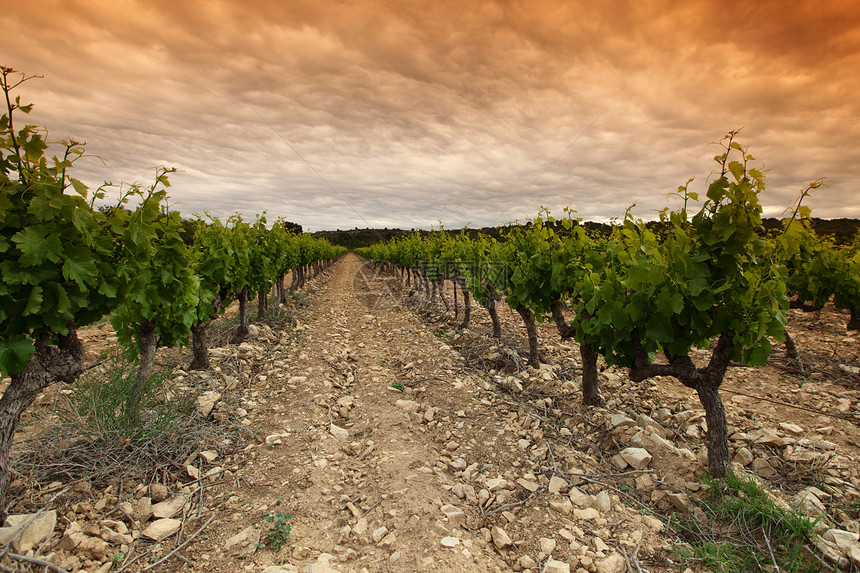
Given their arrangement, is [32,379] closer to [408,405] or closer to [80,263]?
[80,263]

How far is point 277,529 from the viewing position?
2895 mm

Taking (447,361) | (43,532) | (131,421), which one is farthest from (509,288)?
(43,532)

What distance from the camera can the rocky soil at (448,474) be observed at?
8.91 ft

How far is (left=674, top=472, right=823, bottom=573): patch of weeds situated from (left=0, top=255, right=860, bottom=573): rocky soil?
131 millimetres

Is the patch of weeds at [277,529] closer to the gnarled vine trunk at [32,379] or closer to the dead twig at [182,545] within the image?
the dead twig at [182,545]

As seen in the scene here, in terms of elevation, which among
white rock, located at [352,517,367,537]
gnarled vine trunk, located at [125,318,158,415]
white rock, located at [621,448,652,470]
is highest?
gnarled vine trunk, located at [125,318,158,415]

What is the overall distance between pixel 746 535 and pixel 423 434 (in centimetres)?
308

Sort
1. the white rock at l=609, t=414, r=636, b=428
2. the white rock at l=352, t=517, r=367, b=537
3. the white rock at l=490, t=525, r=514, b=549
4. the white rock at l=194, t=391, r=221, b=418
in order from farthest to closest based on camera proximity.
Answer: the white rock at l=194, t=391, r=221, b=418 < the white rock at l=609, t=414, r=636, b=428 < the white rock at l=352, t=517, r=367, b=537 < the white rock at l=490, t=525, r=514, b=549

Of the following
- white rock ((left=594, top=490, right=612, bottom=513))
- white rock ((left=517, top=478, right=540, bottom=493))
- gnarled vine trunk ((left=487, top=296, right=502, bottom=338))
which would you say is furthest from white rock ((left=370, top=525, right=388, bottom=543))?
gnarled vine trunk ((left=487, top=296, right=502, bottom=338))

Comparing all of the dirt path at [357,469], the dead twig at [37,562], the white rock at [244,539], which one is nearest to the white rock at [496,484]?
the dirt path at [357,469]

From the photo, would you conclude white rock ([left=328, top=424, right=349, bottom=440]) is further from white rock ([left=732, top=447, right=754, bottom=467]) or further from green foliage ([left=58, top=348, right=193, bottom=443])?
white rock ([left=732, top=447, right=754, bottom=467])

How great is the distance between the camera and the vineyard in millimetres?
2648

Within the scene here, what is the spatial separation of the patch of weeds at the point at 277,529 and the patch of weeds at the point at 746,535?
295 cm

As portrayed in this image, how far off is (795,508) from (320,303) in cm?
1399
